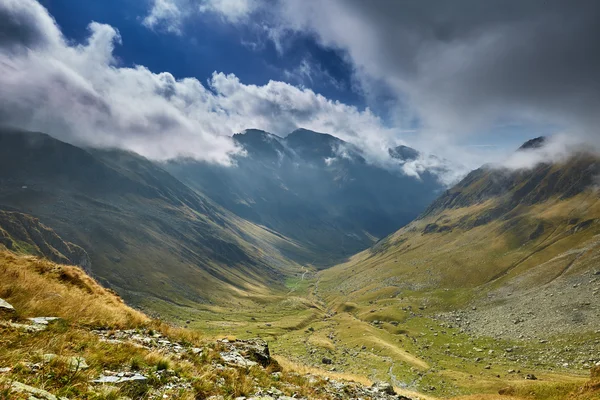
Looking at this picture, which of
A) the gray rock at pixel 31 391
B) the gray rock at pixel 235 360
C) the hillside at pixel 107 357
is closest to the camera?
the gray rock at pixel 31 391

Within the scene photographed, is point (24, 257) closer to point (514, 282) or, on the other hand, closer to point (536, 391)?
point (536, 391)

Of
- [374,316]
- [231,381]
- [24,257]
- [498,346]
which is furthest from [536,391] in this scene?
[374,316]

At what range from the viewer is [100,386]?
310 inches

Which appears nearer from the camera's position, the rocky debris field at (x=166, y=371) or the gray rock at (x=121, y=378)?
the rocky debris field at (x=166, y=371)

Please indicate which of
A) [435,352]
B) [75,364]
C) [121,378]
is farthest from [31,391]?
[435,352]

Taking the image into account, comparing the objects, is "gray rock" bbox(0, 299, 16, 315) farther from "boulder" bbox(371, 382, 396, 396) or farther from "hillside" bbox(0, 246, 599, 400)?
"boulder" bbox(371, 382, 396, 396)

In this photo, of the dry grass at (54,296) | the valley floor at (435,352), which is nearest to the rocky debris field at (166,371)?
the dry grass at (54,296)

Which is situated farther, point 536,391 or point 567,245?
point 567,245

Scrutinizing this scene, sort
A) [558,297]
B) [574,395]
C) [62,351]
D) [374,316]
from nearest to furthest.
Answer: [62,351] → [574,395] → [558,297] → [374,316]

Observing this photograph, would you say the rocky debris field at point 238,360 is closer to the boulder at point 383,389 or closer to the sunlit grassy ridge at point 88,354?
the boulder at point 383,389

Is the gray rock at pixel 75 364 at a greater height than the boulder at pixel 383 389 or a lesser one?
greater

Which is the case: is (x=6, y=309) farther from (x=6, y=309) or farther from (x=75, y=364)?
(x=75, y=364)

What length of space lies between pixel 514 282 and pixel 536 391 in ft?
579

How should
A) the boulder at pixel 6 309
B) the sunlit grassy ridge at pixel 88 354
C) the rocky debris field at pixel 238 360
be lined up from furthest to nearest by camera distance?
1. the rocky debris field at pixel 238 360
2. the boulder at pixel 6 309
3. the sunlit grassy ridge at pixel 88 354
